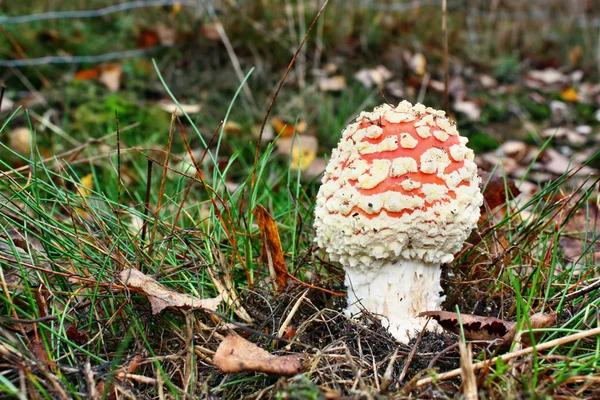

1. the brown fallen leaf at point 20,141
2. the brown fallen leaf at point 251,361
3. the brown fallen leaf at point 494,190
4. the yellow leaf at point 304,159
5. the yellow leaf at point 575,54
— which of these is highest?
the yellow leaf at point 575,54

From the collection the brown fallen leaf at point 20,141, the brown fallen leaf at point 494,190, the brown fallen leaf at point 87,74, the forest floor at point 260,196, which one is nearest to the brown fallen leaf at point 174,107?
the forest floor at point 260,196

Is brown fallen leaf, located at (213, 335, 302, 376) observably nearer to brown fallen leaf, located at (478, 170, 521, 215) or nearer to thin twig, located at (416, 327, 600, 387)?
thin twig, located at (416, 327, 600, 387)

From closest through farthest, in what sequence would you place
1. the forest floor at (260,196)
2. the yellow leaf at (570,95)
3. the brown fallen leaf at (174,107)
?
1. the forest floor at (260,196)
2. the brown fallen leaf at (174,107)
3. the yellow leaf at (570,95)

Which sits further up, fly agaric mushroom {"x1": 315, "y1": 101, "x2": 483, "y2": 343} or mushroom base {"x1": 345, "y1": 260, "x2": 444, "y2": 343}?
fly agaric mushroom {"x1": 315, "y1": 101, "x2": 483, "y2": 343}

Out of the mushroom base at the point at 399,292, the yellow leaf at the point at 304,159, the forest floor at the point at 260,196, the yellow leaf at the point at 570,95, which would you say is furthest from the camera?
the yellow leaf at the point at 570,95

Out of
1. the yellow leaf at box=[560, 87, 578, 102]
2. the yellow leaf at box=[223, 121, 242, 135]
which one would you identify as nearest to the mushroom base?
the yellow leaf at box=[223, 121, 242, 135]

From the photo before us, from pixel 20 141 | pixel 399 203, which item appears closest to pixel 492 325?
pixel 399 203

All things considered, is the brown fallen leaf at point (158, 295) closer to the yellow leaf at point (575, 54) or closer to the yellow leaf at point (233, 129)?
the yellow leaf at point (233, 129)
